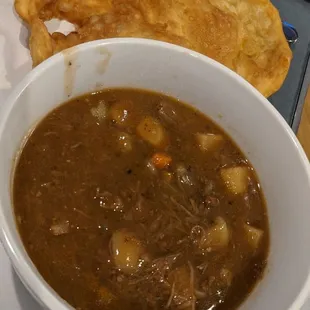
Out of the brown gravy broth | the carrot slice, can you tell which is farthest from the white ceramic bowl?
the carrot slice

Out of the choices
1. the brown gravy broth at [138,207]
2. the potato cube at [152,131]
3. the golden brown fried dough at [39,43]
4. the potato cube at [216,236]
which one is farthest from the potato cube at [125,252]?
the golden brown fried dough at [39,43]

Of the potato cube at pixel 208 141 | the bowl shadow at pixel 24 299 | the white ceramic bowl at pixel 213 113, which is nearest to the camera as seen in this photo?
the white ceramic bowl at pixel 213 113

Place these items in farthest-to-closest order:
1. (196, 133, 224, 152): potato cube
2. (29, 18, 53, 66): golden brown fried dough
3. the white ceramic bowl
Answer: (29, 18, 53, 66): golden brown fried dough
(196, 133, 224, 152): potato cube
the white ceramic bowl

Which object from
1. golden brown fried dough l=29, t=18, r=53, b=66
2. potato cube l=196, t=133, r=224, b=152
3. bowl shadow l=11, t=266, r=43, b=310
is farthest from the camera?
golden brown fried dough l=29, t=18, r=53, b=66

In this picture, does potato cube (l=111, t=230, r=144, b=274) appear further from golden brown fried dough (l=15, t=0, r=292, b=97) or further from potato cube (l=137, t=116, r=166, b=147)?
golden brown fried dough (l=15, t=0, r=292, b=97)

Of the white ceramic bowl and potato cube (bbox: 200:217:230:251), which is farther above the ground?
the white ceramic bowl

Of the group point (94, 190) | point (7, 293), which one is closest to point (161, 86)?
point (94, 190)

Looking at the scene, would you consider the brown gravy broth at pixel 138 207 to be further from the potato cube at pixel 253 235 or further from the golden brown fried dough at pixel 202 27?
the golden brown fried dough at pixel 202 27
